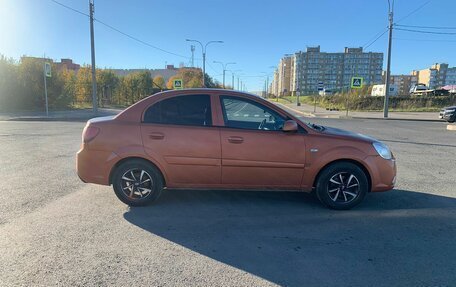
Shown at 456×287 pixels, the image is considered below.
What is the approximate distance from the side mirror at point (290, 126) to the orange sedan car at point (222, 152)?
1cm

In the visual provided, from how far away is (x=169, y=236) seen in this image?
4.14m

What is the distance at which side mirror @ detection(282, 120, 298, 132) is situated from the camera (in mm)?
4875

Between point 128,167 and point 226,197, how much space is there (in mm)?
1651

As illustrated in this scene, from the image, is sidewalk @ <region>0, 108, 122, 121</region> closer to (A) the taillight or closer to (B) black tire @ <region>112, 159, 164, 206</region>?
(A) the taillight

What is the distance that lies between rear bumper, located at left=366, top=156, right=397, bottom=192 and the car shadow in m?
0.38

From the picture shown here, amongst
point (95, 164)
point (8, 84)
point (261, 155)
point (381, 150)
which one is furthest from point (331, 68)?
point (95, 164)

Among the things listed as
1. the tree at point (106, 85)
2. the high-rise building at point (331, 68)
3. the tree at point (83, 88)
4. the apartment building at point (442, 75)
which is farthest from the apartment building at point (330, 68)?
the tree at point (83, 88)

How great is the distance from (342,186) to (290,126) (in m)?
1.20

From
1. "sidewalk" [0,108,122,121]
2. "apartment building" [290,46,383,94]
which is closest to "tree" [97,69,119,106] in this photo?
"sidewalk" [0,108,122,121]

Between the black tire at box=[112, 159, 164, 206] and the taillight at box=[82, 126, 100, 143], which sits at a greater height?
the taillight at box=[82, 126, 100, 143]

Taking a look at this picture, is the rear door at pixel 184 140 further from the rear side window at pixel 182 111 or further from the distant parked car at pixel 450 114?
the distant parked car at pixel 450 114

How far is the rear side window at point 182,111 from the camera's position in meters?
5.08

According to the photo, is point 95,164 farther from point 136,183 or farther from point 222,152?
point 222,152

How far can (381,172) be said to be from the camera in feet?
16.6
